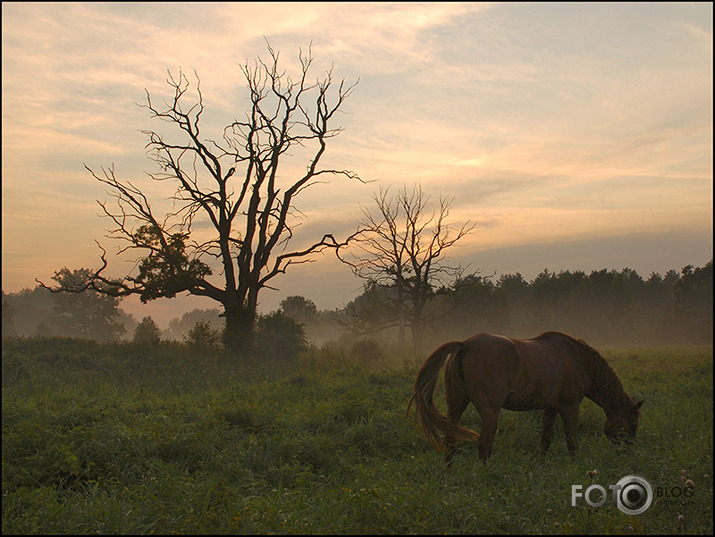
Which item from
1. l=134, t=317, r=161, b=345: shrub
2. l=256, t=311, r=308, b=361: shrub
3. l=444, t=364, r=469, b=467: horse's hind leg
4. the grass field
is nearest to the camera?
the grass field

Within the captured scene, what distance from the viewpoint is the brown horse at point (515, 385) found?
663cm

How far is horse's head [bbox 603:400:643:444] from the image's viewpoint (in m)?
7.37

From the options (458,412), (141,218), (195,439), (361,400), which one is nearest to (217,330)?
(141,218)

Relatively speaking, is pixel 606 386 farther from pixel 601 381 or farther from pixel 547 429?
pixel 547 429

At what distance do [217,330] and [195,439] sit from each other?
15.9 meters

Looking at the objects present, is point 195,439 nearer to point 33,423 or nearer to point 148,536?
point 33,423

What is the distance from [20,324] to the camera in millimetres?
54438

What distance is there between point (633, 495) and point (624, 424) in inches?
102

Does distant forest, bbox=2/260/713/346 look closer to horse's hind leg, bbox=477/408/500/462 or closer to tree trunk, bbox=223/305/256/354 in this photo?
tree trunk, bbox=223/305/256/354

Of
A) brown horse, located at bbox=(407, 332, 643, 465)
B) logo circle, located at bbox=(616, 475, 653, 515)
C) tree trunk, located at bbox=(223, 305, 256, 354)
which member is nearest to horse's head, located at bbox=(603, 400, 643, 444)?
brown horse, located at bbox=(407, 332, 643, 465)

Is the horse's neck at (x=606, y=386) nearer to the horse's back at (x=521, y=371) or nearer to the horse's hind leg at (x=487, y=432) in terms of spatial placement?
the horse's back at (x=521, y=371)

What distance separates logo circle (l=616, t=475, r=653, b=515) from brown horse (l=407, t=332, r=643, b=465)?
1676 mm

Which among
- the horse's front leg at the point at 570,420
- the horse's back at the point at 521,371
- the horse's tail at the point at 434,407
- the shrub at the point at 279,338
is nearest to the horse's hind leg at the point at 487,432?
the horse's tail at the point at 434,407

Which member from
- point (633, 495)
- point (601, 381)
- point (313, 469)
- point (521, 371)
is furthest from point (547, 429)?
point (313, 469)
